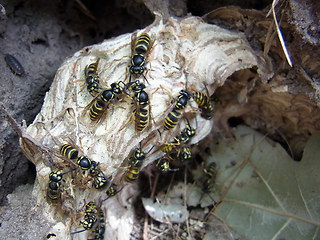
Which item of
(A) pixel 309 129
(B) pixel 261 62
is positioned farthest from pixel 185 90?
(A) pixel 309 129

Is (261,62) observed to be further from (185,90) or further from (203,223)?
(203,223)

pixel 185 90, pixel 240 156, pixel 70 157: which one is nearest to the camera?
pixel 70 157

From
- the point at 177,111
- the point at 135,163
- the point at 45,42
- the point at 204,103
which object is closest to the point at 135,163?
the point at 135,163

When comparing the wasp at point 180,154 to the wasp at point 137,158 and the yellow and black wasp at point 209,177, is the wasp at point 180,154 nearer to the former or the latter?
the wasp at point 137,158

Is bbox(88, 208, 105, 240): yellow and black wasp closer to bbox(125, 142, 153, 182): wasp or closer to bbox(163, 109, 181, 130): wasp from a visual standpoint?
bbox(125, 142, 153, 182): wasp

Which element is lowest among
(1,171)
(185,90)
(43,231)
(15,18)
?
(43,231)

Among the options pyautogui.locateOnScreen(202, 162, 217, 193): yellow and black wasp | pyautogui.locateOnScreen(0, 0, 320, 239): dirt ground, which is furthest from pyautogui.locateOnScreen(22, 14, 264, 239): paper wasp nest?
pyautogui.locateOnScreen(202, 162, 217, 193): yellow and black wasp
